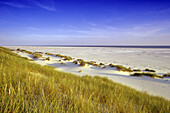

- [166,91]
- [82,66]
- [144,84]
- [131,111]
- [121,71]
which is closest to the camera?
[131,111]

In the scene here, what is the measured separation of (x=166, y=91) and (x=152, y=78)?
2.74m

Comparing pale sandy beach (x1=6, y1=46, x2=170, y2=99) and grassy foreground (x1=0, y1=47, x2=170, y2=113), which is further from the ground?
grassy foreground (x1=0, y1=47, x2=170, y2=113)

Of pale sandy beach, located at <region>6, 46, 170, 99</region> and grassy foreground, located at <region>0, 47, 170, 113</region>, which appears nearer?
grassy foreground, located at <region>0, 47, 170, 113</region>

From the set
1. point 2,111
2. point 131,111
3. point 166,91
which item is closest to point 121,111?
point 131,111

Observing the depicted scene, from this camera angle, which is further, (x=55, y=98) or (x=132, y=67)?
(x=132, y=67)

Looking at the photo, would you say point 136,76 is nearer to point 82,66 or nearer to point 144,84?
point 144,84

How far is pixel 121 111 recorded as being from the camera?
6.31 ft

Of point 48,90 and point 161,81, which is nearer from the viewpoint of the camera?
point 48,90

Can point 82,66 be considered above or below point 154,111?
below

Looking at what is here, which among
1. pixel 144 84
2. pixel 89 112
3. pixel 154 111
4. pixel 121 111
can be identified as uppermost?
pixel 89 112

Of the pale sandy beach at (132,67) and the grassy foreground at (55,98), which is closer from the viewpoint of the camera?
the grassy foreground at (55,98)

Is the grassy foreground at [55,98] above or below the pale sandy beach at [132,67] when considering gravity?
above

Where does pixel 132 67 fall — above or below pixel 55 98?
below

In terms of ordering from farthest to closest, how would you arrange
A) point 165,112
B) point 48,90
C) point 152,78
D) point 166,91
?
point 152,78 → point 166,91 → point 165,112 → point 48,90
